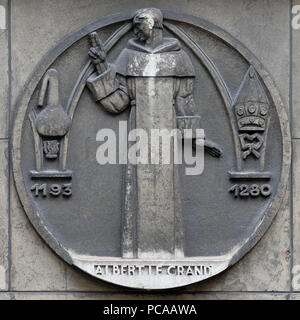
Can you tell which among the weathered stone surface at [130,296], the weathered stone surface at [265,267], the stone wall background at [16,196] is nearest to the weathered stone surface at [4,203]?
the stone wall background at [16,196]

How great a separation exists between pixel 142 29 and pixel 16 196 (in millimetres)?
1633

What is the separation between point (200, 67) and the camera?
314 inches

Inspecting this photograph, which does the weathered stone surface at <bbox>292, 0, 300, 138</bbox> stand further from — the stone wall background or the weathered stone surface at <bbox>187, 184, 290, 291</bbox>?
the weathered stone surface at <bbox>187, 184, 290, 291</bbox>

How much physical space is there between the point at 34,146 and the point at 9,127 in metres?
0.26

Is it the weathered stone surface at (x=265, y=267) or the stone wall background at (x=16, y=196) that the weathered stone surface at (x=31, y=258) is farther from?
the weathered stone surface at (x=265, y=267)

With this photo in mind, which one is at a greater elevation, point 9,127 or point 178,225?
point 9,127

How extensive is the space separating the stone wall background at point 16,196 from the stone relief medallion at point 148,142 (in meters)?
0.11

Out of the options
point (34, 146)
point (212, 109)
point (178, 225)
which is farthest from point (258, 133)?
point (34, 146)

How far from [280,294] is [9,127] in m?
2.51

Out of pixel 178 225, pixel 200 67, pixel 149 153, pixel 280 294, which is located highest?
pixel 200 67

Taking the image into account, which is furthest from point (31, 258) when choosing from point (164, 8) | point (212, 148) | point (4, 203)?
point (164, 8)

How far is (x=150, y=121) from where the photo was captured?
7891 millimetres

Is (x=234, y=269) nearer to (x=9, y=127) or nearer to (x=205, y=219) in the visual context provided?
(x=205, y=219)

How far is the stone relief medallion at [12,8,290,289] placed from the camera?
7883 mm
